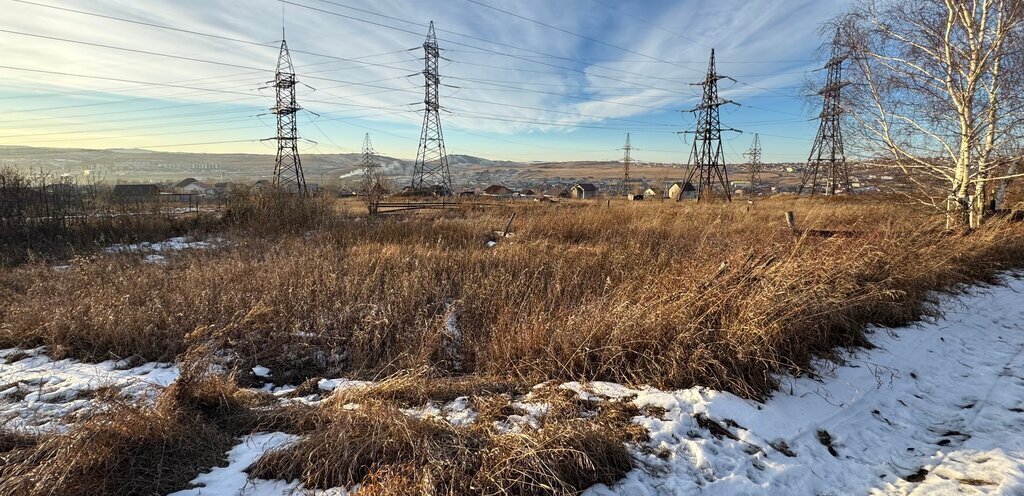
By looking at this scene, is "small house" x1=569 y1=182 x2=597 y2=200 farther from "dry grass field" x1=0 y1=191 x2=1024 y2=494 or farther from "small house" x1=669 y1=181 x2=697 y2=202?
"dry grass field" x1=0 y1=191 x2=1024 y2=494

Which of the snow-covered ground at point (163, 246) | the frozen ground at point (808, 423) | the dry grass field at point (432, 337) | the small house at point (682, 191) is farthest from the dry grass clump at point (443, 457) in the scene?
the small house at point (682, 191)

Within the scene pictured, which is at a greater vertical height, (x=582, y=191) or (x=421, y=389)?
(x=582, y=191)

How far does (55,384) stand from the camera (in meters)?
3.91

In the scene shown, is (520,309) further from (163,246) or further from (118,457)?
(163,246)

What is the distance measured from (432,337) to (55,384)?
135 inches

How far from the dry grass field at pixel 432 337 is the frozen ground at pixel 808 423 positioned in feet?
0.62

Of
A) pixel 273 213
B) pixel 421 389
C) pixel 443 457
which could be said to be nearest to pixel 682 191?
pixel 273 213

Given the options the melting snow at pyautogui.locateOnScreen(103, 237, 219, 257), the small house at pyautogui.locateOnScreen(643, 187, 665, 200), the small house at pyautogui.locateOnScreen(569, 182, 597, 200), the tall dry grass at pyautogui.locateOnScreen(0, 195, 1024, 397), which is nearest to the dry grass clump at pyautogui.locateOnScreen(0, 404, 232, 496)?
the tall dry grass at pyautogui.locateOnScreen(0, 195, 1024, 397)

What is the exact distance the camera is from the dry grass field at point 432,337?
252cm

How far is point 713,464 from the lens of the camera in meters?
2.76

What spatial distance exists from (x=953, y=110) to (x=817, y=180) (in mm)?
39340

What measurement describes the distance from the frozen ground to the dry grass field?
0.19 meters

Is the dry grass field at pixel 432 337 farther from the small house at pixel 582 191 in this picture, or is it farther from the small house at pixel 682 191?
the small house at pixel 582 191

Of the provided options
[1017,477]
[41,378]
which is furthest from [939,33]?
[41,378]
